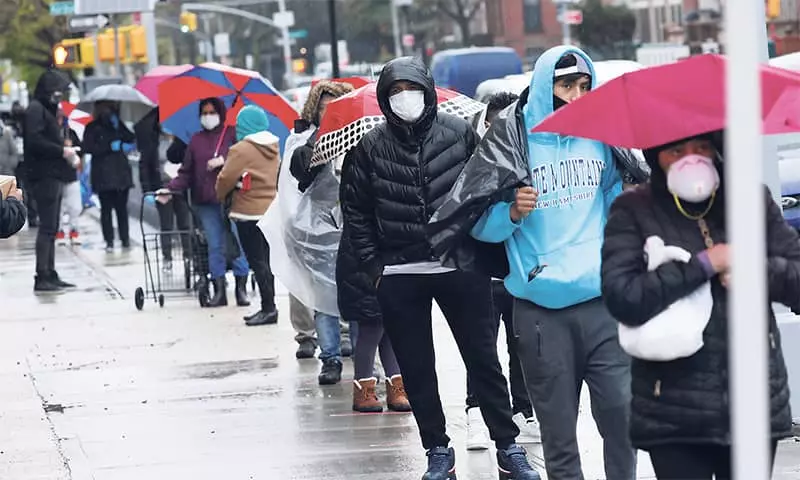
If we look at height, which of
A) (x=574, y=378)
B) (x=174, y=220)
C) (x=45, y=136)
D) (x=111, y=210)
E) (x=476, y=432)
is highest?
(x=45, y=136)

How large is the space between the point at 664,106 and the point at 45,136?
1134 cm

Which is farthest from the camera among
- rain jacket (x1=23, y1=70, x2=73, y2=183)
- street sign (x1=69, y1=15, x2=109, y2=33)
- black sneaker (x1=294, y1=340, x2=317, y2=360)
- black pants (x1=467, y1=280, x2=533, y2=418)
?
street sign (x1=69, y1=15, x2=109, y2=33)

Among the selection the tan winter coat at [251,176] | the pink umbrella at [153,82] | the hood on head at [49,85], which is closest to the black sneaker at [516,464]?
the tan winter coat at [251,176]

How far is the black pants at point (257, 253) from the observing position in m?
12.6

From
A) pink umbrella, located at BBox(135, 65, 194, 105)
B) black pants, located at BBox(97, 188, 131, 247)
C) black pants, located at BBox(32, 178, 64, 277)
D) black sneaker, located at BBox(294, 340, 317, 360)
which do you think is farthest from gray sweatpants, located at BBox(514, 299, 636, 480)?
black pants, located at BBox(97, 188, 131, 247)

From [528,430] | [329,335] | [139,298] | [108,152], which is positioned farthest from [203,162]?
[108,152]

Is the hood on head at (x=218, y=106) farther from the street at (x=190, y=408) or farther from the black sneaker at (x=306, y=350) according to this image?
the black sneaker at (x=306, y=350)

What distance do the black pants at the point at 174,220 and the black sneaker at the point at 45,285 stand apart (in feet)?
3.56

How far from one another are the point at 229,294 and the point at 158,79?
4444 millimetres

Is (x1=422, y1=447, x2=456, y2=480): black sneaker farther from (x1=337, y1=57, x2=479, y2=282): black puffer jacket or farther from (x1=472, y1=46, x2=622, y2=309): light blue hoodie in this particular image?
(x1=472, y1=46, x2=622, y2=309): light blue hoodie

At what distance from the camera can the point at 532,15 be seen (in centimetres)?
5850

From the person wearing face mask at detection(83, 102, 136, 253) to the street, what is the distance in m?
4.98

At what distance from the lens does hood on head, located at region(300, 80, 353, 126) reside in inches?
390

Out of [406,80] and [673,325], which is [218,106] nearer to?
[406,80]
